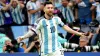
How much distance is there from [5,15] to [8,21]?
207 millimetres

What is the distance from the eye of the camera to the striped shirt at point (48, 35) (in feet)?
21.0

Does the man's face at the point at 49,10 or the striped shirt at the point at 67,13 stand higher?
the man's face at the point at 49,10

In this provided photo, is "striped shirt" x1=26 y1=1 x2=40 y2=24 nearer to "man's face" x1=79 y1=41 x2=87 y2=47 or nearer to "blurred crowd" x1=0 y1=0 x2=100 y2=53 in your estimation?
"blurred crowd" x1=0 y1=0 x2=100 y2=53

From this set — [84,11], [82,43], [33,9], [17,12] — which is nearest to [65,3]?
[84,11]

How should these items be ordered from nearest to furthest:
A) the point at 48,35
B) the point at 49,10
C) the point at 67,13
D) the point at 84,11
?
the point at 49,10 → the point at 48,35 → the point at 67,13 → the point at 84,11

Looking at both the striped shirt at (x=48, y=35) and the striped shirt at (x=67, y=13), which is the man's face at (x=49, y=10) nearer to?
the striped shirt at (x=48, y=35)

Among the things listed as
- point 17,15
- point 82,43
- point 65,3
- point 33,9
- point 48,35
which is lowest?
point 82,43

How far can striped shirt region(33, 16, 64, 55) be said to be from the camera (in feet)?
21.0

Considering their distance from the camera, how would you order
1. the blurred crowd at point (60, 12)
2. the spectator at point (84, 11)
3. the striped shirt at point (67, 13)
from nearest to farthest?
the blurred crowd at point (60, 12)
the striped shirt at point (67, 13)
the spectator at point (84, 11)

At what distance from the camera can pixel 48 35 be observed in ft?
21.0

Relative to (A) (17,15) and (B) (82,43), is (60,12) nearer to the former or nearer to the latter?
(A) (17,15)

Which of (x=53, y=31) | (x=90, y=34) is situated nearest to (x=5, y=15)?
(x=90, y=34)

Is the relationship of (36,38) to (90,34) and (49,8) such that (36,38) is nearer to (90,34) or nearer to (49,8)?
(90,34)

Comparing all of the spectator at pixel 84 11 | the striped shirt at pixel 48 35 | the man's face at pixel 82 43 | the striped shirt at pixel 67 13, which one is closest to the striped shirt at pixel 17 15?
the striped shirt at pixel 67 13
